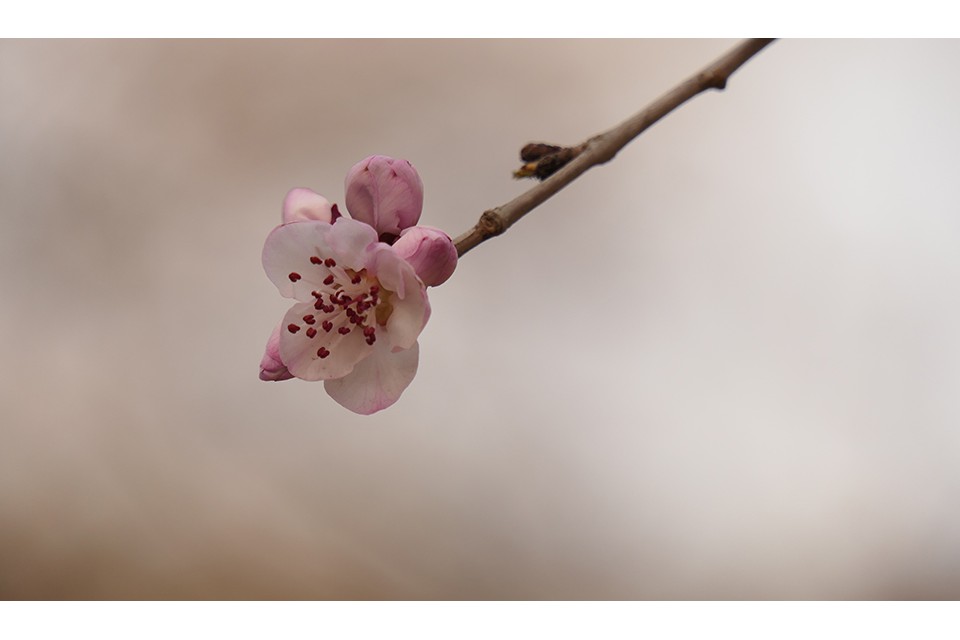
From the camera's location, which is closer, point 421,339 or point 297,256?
point 297,256

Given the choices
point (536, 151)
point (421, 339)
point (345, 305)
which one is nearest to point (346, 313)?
point (345, 305)

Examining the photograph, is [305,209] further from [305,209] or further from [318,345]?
[318,345]

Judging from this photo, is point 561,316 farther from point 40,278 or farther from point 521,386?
point 40,278

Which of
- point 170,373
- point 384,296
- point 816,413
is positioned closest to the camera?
point 384,296

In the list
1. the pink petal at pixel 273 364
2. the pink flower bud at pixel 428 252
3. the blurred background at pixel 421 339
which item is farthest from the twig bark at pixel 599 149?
the blurred background at pixel 421 339

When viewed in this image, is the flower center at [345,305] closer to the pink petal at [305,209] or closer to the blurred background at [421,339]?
the pink petal at [305,209]

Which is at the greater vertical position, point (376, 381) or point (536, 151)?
point (536, 151)

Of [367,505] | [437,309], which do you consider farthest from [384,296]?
[367,505]

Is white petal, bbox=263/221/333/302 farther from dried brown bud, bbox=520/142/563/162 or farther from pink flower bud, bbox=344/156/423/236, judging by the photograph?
dried brown bud, bbox=520/142/563/162
